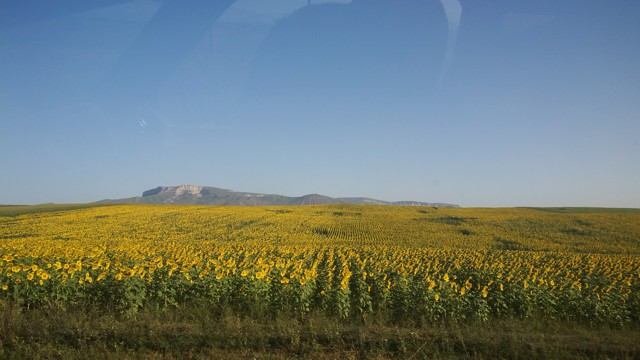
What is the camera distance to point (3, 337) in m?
6.95

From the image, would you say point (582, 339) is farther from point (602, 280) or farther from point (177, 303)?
point (177, 303)

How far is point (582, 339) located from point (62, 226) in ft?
137

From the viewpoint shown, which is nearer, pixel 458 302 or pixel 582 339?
pixel 582 339

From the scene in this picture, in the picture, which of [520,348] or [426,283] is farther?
[426,283]

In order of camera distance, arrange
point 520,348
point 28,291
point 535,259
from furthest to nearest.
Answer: point 535,259, point 28,291, point 520,348

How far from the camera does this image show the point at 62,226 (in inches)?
1385

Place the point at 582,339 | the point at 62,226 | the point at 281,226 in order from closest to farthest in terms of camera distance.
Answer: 1. the point at 582,339
2. the point at 62,226
3. the point at 281,226

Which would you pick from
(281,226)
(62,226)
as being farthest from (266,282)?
(62,226)

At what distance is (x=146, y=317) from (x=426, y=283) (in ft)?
23.9

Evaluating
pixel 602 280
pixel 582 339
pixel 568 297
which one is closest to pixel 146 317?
pixel 582 339

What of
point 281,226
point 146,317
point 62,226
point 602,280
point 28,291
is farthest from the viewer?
point 281,226

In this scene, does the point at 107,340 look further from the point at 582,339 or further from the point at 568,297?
the point at 568,297

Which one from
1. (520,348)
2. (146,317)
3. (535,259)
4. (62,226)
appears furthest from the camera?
(62,226)

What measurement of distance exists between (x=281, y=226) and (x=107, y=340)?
1323 inches
